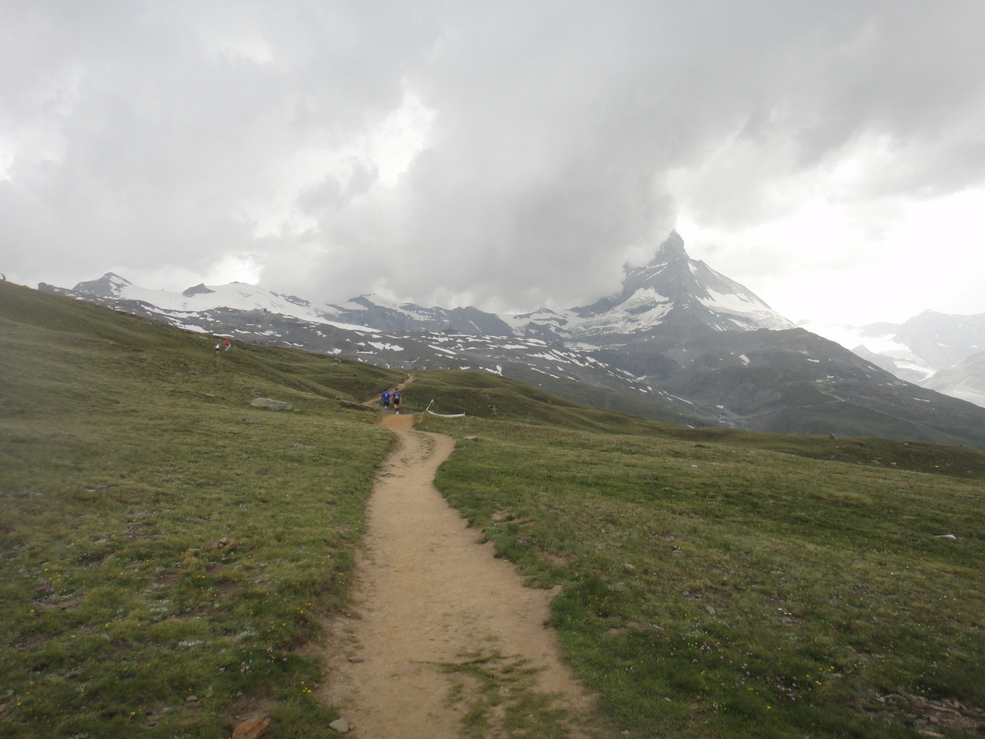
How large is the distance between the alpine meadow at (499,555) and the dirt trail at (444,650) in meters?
0.63

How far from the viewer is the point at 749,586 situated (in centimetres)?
1788

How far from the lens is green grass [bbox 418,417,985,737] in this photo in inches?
429

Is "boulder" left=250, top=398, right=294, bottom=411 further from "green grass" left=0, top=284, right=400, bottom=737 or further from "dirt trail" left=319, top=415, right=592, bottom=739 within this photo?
"dirt trail" left=319, top=415, right=592, bottom=739

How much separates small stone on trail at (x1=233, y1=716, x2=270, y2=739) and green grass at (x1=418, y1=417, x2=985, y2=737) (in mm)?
7639

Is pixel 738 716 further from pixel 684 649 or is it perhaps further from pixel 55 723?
pixel 55 723

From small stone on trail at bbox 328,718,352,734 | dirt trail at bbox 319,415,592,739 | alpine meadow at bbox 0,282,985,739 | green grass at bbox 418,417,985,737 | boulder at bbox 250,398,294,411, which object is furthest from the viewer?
boulder at bbox 250,398,294,411

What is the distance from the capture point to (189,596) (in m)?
14.2

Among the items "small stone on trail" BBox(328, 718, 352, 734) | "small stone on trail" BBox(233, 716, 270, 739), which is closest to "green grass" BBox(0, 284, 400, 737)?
"small stone on trail" BBox(328, 718, 352, 734)

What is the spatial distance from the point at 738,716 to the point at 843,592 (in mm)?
10965

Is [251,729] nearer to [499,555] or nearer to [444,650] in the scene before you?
[444,650]

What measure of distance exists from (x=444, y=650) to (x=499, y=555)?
6890 millimetres

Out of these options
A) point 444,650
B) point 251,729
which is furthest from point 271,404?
point 251,729

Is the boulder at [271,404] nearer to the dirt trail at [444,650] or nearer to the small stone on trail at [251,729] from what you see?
the dirt trail at [444,650]

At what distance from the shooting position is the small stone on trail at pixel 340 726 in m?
10.0
